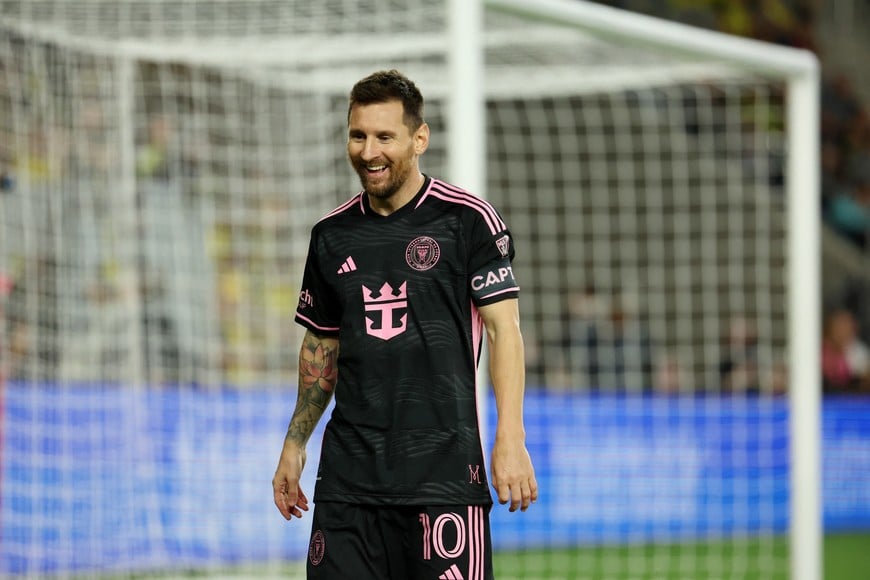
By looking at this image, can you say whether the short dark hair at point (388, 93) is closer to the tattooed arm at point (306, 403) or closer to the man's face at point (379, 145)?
the man's face at point (379, 145)

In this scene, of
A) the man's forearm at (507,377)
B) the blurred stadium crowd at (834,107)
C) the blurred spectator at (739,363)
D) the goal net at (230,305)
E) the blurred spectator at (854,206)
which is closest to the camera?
the man's forearm at (507,377)

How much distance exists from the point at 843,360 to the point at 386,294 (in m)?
10.3

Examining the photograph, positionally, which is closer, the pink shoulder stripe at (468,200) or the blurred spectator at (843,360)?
the pink shoulder stripe at (468,200)

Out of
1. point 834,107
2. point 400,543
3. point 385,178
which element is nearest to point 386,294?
point 385,178

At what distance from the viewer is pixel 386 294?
12.7 ft

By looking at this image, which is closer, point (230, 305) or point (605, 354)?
point (230, 305)

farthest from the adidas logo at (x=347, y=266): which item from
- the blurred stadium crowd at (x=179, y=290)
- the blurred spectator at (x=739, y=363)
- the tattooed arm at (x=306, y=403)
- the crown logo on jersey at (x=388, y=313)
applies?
the blurred spectator at (x=739, y=363)

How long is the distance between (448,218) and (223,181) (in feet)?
15.6

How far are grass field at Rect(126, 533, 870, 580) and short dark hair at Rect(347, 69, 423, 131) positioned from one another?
5209 mm

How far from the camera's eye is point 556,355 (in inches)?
460

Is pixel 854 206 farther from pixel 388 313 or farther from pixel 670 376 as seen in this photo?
pixel 388 313

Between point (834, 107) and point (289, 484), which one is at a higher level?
point (834, 107)

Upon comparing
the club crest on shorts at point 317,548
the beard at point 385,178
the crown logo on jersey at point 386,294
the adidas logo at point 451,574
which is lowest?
the adidas logo at point 451,574

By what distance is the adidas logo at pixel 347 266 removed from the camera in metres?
3.94
